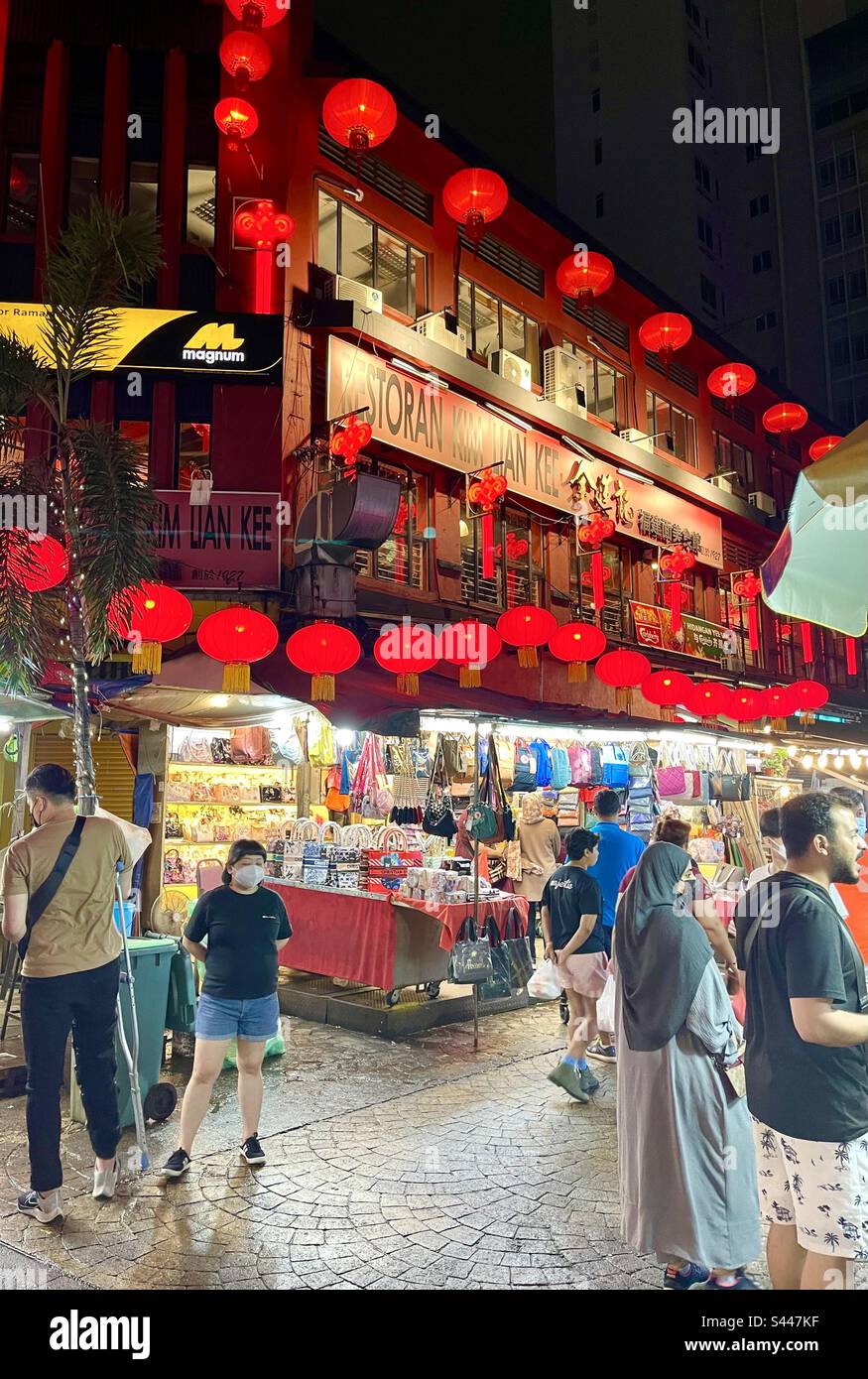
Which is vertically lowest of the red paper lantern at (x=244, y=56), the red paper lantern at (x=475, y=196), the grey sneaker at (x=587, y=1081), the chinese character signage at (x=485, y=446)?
the grey sneaker at (x=587, y=1081)

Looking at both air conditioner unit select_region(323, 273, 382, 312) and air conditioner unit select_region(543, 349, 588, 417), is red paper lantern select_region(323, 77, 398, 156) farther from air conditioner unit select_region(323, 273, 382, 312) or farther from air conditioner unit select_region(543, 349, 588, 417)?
air conditioner unit select_region(543, 349, 588, 417)

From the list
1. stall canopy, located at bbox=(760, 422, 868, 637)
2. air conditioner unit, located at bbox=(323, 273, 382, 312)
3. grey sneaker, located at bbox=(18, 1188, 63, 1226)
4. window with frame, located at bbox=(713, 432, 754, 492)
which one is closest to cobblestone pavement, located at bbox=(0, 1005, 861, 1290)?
grey sneaker, located at bbox=(18, 1188, 63, 1226)

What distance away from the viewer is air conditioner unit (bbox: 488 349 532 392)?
1625 cm

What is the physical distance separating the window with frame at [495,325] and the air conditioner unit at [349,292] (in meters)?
3.38

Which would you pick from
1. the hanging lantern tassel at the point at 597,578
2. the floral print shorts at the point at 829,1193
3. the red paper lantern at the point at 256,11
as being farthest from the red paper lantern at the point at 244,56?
the floral print shorts at the point at 829,1193

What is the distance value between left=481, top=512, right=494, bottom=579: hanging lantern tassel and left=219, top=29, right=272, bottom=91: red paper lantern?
24.6 ft

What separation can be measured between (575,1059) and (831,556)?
16.5 feet

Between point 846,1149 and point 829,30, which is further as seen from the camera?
point 829,30

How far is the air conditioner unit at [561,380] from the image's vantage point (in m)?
17.6

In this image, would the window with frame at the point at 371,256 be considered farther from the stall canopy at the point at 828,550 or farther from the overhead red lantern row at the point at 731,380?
the stall canopy at the point at 828,550

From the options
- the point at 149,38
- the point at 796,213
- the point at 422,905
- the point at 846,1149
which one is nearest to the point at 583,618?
the point at 422,905

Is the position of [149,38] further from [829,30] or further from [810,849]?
[829,30]

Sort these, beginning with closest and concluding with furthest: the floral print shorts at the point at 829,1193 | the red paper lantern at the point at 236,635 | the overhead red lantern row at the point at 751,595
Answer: the floral print shorts at the point at 829,1193 → the red paper lantern at the point at 236,635 → the overhead red lantern row at the point at 751,595

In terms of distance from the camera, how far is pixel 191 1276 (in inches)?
168
